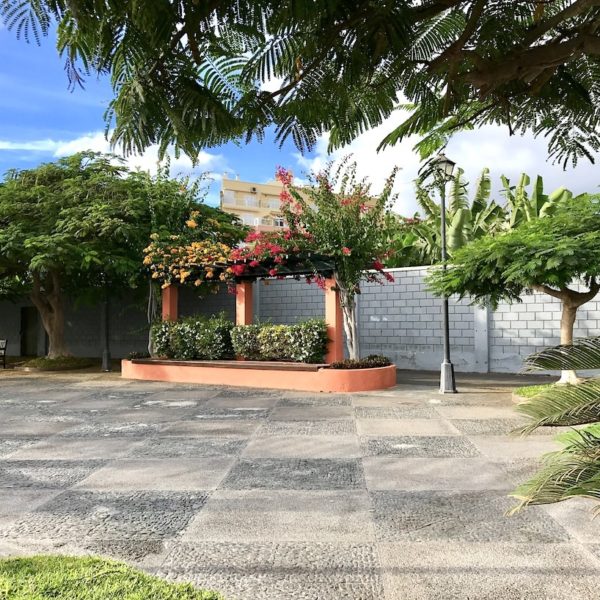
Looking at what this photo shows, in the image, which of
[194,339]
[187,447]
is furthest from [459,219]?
[187,447]

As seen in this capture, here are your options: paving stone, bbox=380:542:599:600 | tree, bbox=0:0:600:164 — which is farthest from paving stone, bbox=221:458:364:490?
tree, bbox=0:0:600:164

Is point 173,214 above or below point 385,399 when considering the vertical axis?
above

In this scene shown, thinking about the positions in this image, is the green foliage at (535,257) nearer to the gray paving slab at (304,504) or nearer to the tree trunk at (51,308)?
the gray paving slab at (304,504)

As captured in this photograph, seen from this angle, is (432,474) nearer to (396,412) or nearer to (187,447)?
(187,447)

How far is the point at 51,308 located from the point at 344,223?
37.4ft

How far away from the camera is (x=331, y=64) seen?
2367mm

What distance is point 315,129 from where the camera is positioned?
99.0 inches

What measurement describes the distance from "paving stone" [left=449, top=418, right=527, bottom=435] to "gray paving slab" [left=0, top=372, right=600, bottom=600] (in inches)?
1.9

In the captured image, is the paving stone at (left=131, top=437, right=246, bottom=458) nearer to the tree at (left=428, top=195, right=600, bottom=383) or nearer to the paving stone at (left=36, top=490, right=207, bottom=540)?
the paving stone at (left=36, top=490, right=207, bottom=540)

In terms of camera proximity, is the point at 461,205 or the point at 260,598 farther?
the point at 461,205

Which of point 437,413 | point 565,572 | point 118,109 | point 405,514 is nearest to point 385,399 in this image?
point 437,413

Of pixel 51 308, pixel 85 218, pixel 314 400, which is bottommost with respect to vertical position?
pixel 314 400

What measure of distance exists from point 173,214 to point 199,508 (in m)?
11.9

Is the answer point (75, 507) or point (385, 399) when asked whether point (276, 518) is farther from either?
point (385, 399)
